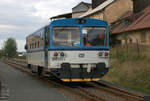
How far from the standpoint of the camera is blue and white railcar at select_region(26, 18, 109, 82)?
12.8 metres

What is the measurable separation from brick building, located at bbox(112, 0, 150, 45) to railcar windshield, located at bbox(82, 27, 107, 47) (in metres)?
12.4

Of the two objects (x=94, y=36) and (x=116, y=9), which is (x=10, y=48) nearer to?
(x=116, y=9)

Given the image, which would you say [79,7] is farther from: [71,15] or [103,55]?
[103,55]

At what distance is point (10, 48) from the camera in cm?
11675

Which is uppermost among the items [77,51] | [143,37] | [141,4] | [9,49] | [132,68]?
[141,4]

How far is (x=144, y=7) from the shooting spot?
35500 mm

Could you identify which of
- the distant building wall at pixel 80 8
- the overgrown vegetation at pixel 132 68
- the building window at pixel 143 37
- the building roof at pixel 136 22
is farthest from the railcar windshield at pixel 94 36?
the distant building wall at pixel 80 8

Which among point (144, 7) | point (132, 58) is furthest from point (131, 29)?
point (132, 58)

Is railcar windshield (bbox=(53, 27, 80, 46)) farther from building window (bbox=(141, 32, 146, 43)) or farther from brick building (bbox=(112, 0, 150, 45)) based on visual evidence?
building window (bbox=(141, 32, 146, 43))

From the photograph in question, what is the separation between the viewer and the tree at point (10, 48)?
371ft

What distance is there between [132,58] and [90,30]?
703cm

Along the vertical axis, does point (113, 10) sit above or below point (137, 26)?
above

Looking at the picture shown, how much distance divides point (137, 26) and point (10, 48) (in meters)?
92.6

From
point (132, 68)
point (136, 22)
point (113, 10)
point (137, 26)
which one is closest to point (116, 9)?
point (113, 10)
